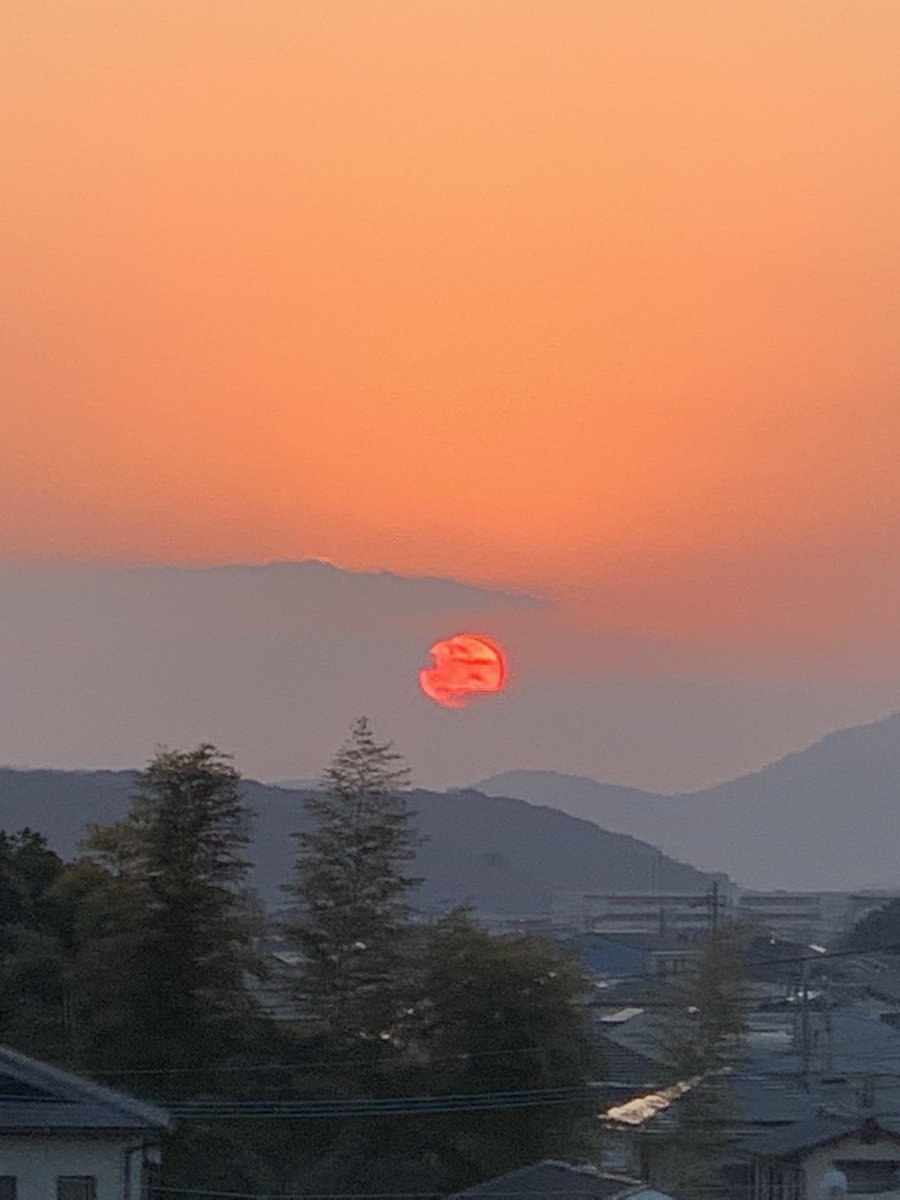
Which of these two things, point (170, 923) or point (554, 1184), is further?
point (170, 923)

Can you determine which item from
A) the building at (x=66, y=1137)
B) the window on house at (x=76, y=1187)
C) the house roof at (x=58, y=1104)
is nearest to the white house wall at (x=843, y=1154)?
the house roof at (x=58, y=1104)

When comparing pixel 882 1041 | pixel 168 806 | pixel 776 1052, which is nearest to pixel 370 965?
pixel 168 806

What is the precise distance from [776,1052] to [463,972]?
1265 centimetres

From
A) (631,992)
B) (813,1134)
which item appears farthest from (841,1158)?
(631,992)

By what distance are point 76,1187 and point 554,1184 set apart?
10.3 meters

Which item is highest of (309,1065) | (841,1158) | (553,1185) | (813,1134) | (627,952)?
(627,952)

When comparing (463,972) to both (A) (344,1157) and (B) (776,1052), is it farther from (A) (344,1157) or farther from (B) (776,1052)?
(B) (776,1052)

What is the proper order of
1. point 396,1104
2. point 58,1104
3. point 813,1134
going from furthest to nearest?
point 396,1104 < point 813,1134 < point 58,1104

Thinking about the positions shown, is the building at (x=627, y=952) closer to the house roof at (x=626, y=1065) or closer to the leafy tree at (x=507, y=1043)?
the house roof at (x=626, y=1065)

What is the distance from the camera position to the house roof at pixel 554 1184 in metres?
36.7

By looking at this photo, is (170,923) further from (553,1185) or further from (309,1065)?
(553,1185)

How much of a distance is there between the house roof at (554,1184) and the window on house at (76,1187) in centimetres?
947

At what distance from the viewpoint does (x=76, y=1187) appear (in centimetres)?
2966

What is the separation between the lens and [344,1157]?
156 feet
